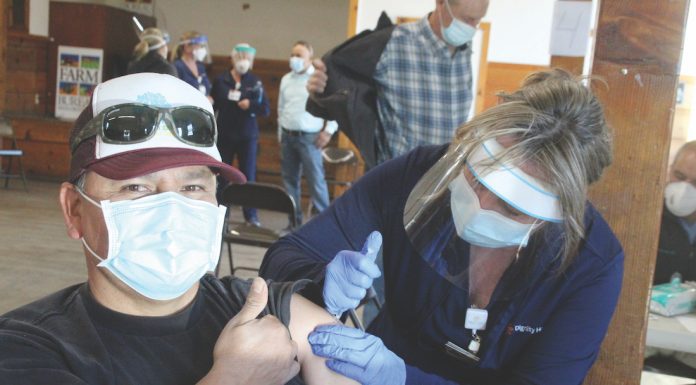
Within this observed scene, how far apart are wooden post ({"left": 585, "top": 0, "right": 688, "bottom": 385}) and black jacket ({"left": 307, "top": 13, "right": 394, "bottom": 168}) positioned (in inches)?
43.2

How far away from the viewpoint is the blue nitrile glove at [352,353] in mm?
1148

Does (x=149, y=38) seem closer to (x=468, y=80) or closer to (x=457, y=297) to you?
(x=468, y=80)

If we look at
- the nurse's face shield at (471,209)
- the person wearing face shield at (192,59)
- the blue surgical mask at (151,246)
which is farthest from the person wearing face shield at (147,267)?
the person wearing face shield at (192,59)

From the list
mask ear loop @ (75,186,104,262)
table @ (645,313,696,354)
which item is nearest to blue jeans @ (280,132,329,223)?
table @ (645,313,696,354)

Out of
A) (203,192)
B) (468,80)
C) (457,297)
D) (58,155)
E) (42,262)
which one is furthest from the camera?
(58,155)

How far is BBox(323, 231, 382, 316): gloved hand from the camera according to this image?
48.0 inches

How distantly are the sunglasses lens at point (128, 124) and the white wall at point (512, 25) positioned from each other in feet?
18.5

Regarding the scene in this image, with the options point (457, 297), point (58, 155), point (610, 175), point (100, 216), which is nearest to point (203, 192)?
point (100, 216)

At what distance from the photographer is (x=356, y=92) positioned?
2.50 metres

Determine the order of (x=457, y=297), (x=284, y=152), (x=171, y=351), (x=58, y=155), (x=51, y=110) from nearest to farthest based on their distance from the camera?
(x=171, y=351)
(x=457, y=297)
(x=284, y=152)
(x=58, y=155)
(x=51, y=110)

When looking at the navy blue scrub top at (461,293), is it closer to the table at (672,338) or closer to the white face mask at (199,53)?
the table at (672,338)

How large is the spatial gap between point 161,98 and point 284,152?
4898mm

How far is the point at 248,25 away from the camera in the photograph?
1016 centimetres

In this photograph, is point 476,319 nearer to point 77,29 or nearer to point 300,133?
point 300,133
